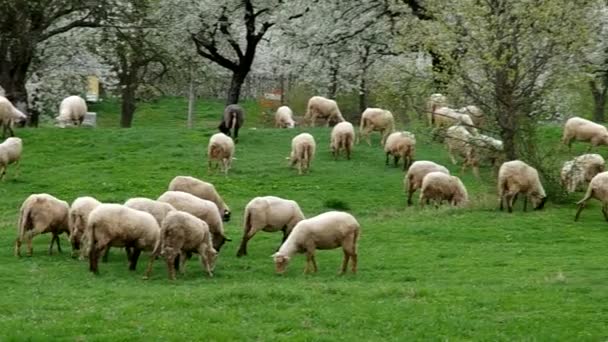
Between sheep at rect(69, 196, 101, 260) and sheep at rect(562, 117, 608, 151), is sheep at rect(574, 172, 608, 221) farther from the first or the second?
sheep at rect(69, 196, 101, 260)

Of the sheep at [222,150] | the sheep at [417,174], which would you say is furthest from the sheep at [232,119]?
the sheep at [417,174]

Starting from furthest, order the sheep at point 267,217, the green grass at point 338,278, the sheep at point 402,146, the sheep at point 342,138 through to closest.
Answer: the sheep at point 342,138 < the sheep at point 402,146 < the sheep at point 267,217 < the green grass at point 338,278

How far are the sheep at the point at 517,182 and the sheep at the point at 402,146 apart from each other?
628 cm

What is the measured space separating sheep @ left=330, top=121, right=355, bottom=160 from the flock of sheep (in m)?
0.03

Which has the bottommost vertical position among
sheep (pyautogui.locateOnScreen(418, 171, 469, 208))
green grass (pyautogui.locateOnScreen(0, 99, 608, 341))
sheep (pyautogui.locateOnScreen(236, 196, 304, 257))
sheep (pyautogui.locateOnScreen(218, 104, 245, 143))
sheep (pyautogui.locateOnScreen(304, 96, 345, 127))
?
green grass (pyautogui.locateOnScreen(0, 99, 608, 341))

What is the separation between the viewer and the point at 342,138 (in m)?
36.0

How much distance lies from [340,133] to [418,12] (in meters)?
7.29

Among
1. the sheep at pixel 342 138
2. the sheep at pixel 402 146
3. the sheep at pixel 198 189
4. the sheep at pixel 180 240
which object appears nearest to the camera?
the sheep at pixel 180 240

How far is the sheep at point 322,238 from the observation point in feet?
65.1

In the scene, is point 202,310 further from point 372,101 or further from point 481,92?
point 372,101

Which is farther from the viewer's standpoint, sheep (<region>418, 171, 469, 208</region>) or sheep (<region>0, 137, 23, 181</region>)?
sheep (<region>0, 137, 23, 181</region>)

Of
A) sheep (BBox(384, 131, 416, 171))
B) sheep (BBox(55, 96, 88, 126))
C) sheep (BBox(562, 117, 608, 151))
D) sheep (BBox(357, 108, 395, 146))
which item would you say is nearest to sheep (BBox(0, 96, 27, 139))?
sheep (BBox(55, 96, 88, 126))

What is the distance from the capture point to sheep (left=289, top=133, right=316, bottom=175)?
3394cm

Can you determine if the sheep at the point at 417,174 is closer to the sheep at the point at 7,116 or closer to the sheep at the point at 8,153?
the sheep at the point at 8,153
